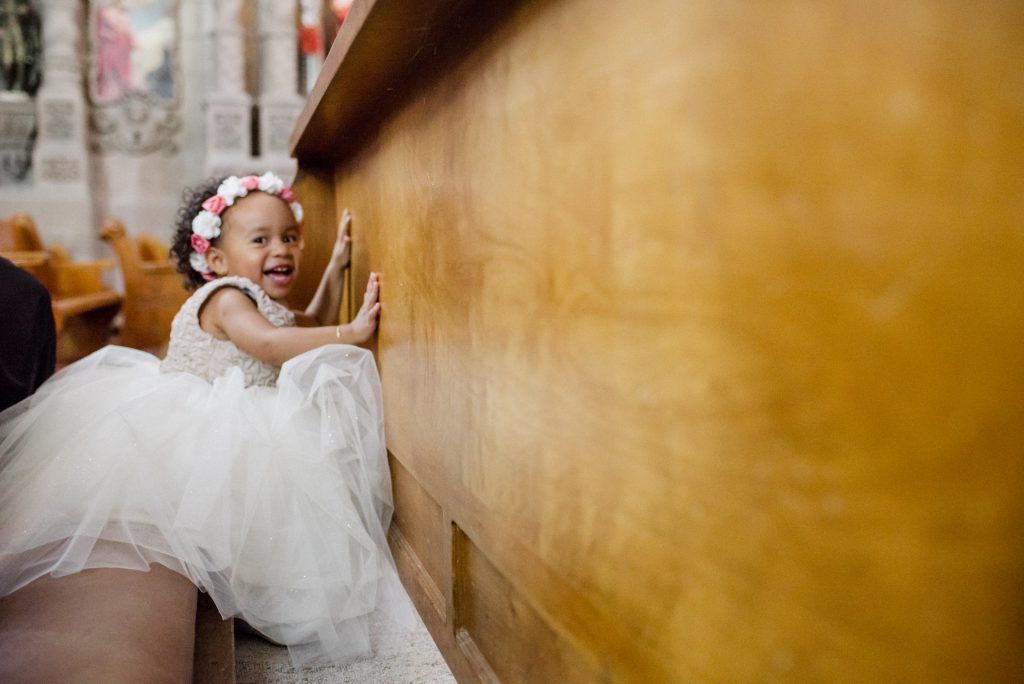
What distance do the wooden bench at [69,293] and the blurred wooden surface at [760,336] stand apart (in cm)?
288

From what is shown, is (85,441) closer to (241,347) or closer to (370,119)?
(241,347)

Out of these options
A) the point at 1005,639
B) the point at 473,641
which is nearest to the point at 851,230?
the point at 1005,639

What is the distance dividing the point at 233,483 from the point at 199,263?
834mm

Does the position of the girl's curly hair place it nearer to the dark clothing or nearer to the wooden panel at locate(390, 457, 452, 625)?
the dark clothing

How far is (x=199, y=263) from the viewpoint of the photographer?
1737 millimetres

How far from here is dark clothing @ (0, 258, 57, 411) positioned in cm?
119

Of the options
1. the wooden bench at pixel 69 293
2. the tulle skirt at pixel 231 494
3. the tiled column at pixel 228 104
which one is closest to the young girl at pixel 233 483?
the tulle skirt at pixel 231 494

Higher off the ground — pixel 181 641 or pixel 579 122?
pixel 579 122

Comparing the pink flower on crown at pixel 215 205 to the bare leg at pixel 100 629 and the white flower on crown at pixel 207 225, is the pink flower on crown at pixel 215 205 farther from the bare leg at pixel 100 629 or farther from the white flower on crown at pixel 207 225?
the bare leg at pixel 100 629

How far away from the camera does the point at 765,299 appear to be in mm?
343

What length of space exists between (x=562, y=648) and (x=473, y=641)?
30cm

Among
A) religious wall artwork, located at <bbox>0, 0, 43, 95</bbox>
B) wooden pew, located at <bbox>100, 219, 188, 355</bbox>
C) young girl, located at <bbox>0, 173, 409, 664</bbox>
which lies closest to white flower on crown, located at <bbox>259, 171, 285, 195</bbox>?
young girl, located at <bbox>0, 173, 409, 664</bbox>

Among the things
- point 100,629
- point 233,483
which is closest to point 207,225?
point 233,483

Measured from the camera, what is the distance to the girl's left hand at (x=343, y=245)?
1612mm
